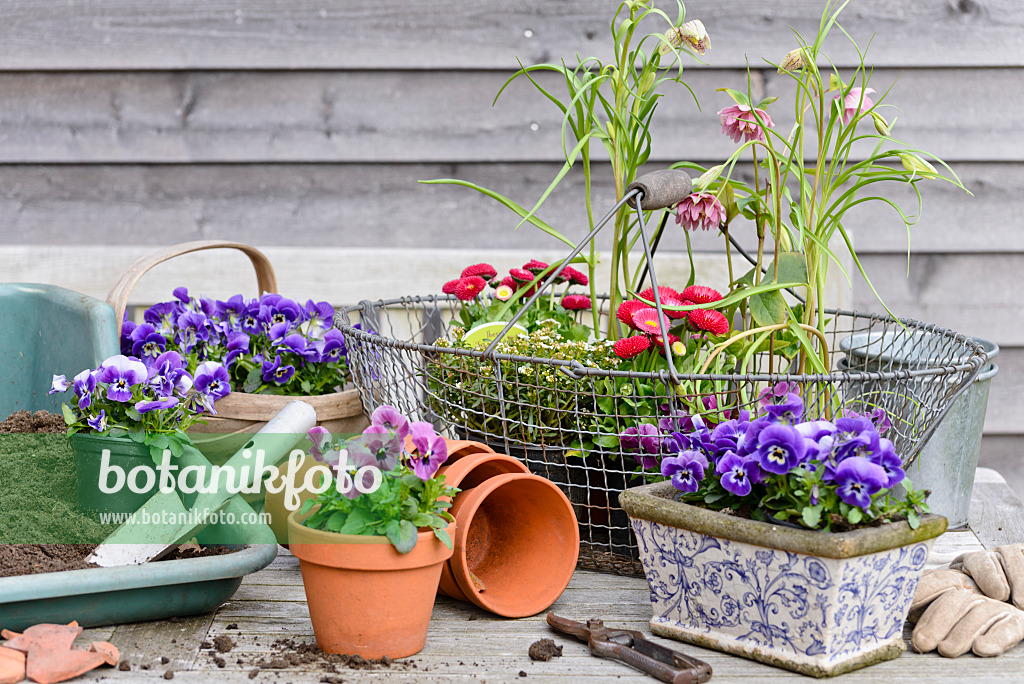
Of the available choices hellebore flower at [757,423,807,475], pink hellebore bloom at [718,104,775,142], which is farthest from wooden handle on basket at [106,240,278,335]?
hellebore flower at [757,423,807,475]

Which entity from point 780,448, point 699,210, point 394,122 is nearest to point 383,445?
point 780,448

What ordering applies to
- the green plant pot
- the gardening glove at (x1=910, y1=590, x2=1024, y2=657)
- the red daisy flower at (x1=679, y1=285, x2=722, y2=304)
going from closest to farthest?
the gardening glove at (x1=910, y1=590, x2=1024, y2=657)
the green plant pot
the red daisy flower at (x1=679, y1=285, x2=722, y2=304)

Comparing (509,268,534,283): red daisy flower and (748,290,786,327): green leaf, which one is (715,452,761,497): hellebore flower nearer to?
(748,290,786,327): green leaf

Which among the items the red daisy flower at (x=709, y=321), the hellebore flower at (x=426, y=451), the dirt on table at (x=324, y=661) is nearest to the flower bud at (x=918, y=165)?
the red daisy flower at (x=709, y=321)

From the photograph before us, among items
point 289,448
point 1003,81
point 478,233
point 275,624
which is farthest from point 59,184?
point 1003,81

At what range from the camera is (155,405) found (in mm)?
925

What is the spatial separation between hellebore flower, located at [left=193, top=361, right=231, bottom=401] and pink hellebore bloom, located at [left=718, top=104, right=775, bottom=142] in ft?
2.46

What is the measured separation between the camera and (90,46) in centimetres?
161

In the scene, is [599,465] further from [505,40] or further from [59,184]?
[59,184]

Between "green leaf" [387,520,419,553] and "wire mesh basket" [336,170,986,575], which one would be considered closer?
"green leaf" [387,520,419,553]

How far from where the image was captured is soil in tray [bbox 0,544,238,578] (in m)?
0.85

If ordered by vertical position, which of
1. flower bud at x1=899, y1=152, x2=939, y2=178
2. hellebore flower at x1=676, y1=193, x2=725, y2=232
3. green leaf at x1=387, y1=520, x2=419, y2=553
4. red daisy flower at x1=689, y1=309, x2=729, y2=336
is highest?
flower bud at x1=899, y1=152, x2=939, y2=178

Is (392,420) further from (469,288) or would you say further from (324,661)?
(469,288)

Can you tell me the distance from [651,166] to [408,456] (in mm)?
1048
